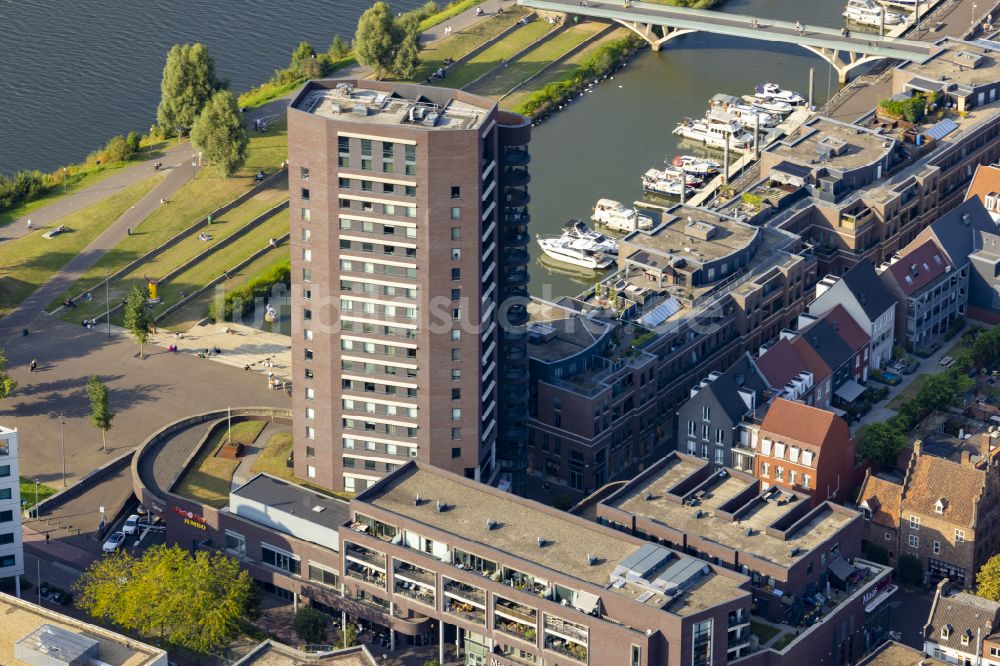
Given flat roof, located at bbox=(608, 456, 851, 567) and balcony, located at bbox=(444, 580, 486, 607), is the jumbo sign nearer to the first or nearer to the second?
balcony, located at bbox=(444, 580, 486, 607)

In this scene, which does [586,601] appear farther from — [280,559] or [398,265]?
[398,265]

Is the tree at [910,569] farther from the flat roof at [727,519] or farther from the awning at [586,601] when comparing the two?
the awning at [586,601]

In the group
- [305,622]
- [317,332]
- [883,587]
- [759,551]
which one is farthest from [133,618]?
[883,587]

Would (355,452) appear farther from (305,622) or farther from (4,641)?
(4,641)

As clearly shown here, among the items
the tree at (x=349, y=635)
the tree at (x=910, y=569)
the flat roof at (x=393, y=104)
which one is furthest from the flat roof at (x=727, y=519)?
the flat roof at (x=393, y=104)

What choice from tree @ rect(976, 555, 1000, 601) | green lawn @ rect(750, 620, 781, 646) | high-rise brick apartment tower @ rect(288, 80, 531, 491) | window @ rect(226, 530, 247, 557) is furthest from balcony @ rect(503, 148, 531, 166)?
tree @ rect(976, 555, 1000, 601)

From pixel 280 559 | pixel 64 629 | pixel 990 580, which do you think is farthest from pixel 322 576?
pixel 990 580
